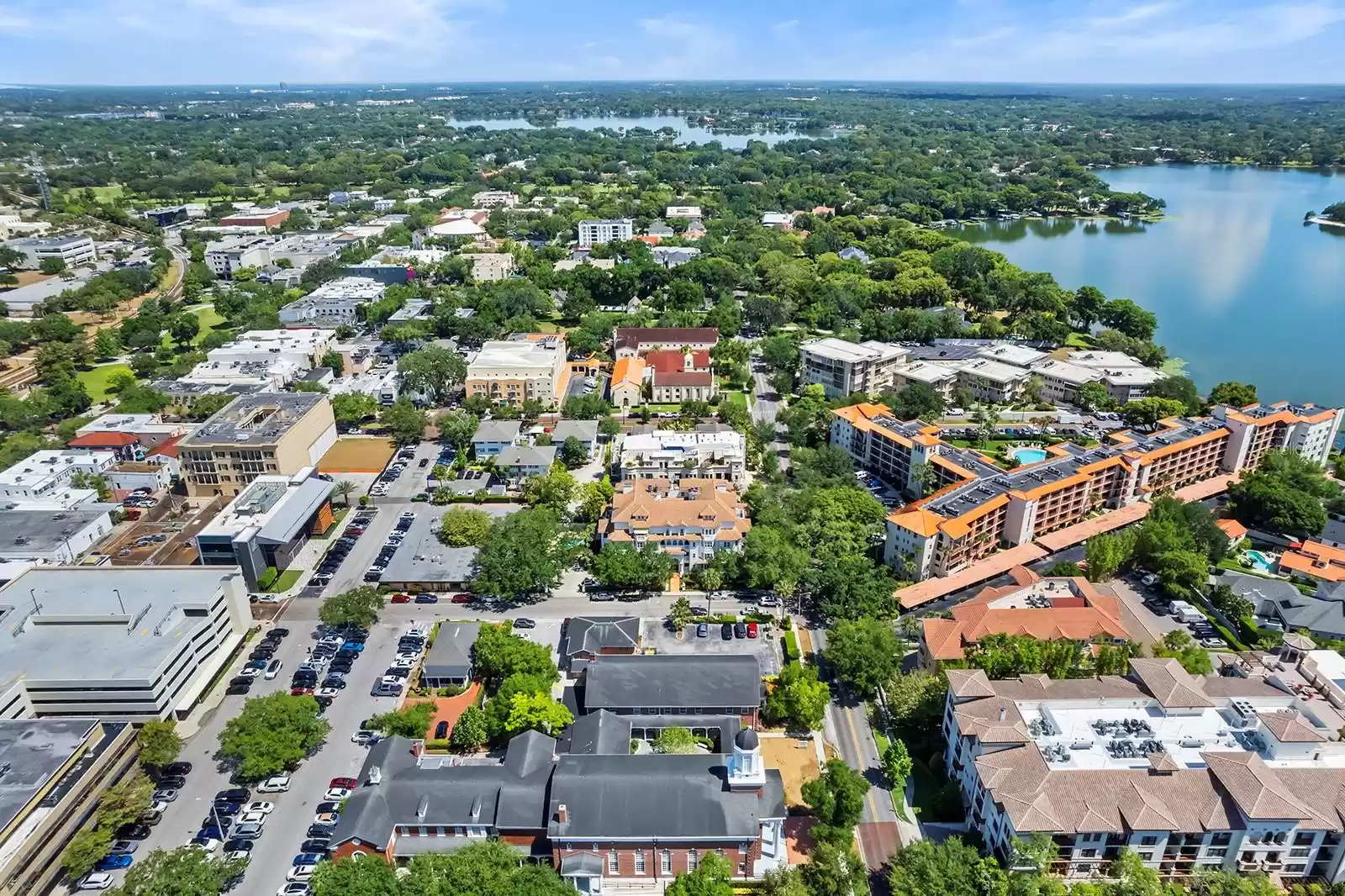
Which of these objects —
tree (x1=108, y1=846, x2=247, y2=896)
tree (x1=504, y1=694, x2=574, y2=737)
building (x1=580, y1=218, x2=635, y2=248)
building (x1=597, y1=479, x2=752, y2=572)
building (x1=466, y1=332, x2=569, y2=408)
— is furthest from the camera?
building (x1=580, y1=218, x2=635, y2=248)

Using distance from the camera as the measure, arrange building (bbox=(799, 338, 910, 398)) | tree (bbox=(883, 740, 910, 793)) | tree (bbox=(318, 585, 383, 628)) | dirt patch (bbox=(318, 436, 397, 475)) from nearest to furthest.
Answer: tree (bbox=(883, 740, 910, 793))
tree (bbox=(318, 585, 383, 628))
dirt patch (bbox=(318, 436, 397, 475))
building (bbox=(799, 338, 910, 398))

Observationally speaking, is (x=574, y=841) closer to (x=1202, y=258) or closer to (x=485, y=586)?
(x=485, y=586)

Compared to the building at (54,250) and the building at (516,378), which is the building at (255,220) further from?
the building at (516,378)

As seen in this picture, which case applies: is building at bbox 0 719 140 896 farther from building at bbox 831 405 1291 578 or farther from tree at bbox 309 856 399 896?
building at bbox 831 405 1291 578

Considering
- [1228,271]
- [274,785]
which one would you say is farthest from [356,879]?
[1228,271]

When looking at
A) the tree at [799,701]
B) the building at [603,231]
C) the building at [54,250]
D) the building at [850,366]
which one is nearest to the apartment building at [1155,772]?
the tree at [799,701]

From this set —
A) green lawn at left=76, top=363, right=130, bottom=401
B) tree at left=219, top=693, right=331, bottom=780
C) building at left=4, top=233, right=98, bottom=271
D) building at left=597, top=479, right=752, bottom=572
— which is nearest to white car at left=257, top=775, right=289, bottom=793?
tree at left=219, top=693, right=331, bottom=780

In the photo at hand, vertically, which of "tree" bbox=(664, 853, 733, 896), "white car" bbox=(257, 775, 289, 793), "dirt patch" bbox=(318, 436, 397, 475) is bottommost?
"white car" bbox=(257, 775, 289, 793)
